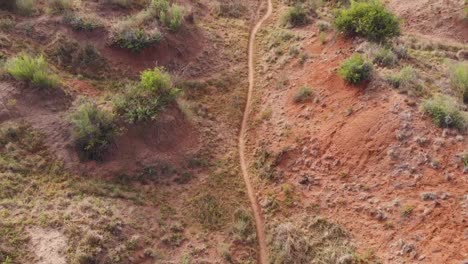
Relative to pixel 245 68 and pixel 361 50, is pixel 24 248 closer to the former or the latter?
pixel 245 68

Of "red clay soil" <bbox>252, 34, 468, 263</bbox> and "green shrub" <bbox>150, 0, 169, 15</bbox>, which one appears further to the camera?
"green shrub" <bbox>150, 0, 169, 15</bbox>

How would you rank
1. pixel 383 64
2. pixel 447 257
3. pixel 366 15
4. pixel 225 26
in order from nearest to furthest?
pixel 447 257 → pixel 383 64 → pixel 366 15 → pixel 225 26

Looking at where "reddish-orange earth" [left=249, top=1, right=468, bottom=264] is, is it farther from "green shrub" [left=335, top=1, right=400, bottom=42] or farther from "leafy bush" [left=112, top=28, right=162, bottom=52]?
"leafy bush" [left=112, top=28, right=162, bottom=52]

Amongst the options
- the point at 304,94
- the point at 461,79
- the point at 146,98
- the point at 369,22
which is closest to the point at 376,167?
the point at 304,94

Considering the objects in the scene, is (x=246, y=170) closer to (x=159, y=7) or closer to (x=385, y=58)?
(x=385, y=58)

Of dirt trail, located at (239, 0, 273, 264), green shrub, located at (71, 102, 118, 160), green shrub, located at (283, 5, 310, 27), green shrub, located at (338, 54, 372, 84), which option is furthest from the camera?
green shrub, located at (283, 5, 310, 27)

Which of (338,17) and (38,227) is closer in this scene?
(38,227)

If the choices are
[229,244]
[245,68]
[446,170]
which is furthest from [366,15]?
[229,244]

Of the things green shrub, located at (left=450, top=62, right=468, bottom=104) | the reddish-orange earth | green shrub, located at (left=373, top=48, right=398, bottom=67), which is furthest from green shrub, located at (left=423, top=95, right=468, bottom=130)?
green shrub, located at (left=373, top=48, right=398, bottom=67)
